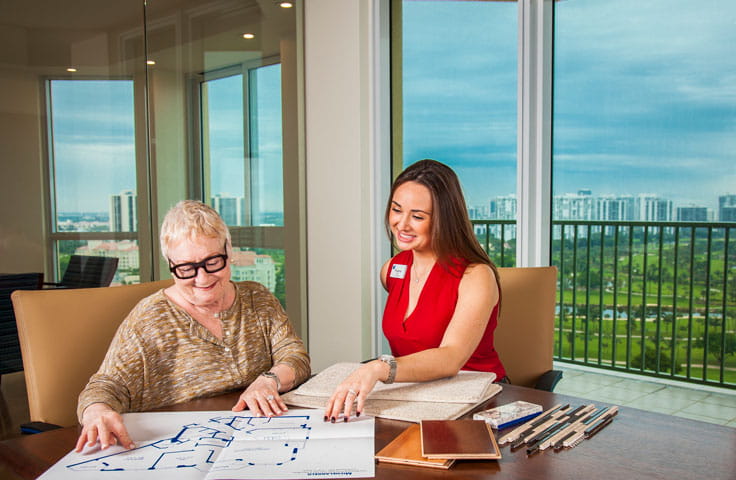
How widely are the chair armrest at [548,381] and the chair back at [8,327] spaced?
1973 millimetres

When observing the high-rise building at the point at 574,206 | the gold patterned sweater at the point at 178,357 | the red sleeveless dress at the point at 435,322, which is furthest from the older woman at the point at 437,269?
the high-rise building at the point at 574,206

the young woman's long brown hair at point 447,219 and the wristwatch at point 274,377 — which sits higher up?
the young woman's long brown hair at point 447,219

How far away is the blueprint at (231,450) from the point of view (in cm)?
94

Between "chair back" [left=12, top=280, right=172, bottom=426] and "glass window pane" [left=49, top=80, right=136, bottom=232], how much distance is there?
0.99 meters

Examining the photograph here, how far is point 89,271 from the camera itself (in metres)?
2.50

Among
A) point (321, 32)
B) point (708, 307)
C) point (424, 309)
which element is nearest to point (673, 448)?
point (424, 309)

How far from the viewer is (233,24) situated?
3191 millimetres

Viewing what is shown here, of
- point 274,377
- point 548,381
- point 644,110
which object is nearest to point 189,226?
→ point 274,377

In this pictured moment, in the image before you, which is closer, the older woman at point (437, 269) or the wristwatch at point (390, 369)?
the wristwatch at point (390, 369)

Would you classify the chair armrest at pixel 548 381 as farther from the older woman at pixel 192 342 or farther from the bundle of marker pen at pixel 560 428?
the older woman at pixel 192 342

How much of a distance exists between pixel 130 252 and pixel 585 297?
2.28m

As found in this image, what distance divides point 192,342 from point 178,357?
0.16 feet

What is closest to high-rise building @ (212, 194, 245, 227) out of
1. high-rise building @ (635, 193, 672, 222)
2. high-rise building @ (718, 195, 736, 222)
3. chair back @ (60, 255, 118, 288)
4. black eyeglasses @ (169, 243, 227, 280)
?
chair back @ (60, 255, 118, 288)

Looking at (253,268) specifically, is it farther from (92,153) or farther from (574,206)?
(574,206)
